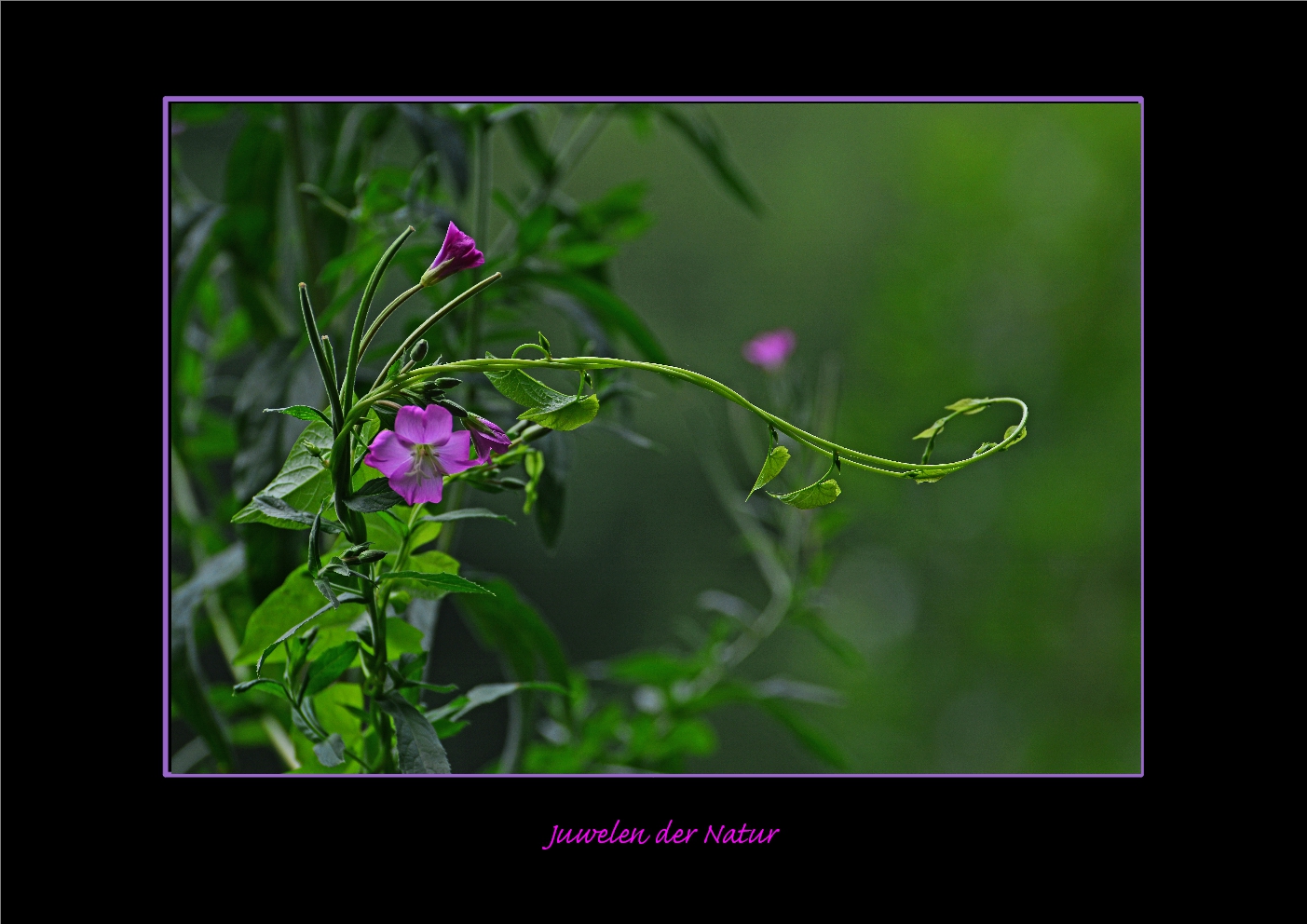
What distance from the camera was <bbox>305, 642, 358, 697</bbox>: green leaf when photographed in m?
0.26

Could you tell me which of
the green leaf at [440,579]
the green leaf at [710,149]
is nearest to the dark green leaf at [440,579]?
the green leaf at [440,579]

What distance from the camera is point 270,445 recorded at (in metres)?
0.36

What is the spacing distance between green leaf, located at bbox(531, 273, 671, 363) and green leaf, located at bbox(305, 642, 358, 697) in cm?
18

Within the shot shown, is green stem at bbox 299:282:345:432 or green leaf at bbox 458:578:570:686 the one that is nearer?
green stem at bbox 299:282:345:432

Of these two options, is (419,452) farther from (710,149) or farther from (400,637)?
(710,149)

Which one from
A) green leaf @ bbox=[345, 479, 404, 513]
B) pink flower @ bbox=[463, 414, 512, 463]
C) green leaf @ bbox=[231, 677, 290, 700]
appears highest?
pink flower @ bbox=[463, 414, 512, 463]

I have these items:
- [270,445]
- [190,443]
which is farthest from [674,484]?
[270,445]

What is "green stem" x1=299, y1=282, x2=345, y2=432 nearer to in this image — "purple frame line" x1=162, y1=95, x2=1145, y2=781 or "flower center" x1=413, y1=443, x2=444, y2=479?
"flower center" x1=413, y1=443, x2=444, y2=479

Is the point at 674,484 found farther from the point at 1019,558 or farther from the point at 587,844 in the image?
the point at 587,844

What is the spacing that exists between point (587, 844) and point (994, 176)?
73.3 inches

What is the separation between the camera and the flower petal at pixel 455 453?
22cm

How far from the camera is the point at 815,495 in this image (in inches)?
9.1

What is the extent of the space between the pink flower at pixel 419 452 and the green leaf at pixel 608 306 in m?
0.18

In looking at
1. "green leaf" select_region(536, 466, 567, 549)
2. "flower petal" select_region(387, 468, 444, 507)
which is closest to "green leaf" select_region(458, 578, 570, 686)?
"green leaf" select_region(536, 466, 567, 549)
